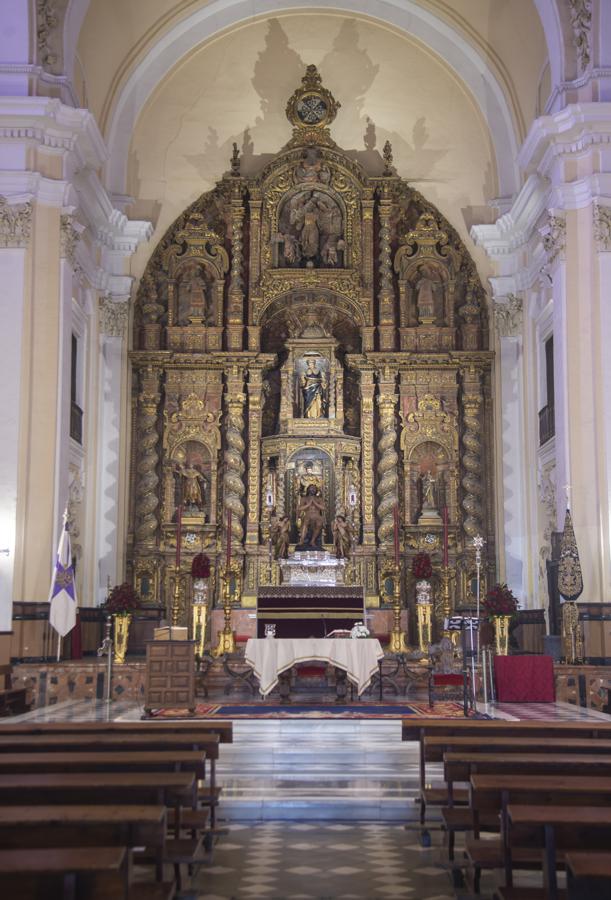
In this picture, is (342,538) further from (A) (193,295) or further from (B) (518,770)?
(B) (518,770)

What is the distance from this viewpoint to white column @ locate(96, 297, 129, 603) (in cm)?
2252

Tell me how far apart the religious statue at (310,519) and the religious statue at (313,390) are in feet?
6.42

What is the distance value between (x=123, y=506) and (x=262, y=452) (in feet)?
10.6

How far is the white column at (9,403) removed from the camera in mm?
Result: 16953

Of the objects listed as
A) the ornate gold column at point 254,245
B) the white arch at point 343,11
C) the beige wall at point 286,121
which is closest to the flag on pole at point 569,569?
the beige wall at point 286,121

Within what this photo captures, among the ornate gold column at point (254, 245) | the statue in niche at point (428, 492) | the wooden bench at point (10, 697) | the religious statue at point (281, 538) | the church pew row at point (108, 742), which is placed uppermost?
the ornate gold column at point (254, 245)

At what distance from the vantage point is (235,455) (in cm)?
2350

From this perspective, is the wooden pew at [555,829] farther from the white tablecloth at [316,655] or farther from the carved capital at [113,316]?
the carved capital at [113,316]

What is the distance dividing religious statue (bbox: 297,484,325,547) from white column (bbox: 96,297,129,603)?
3.84 m

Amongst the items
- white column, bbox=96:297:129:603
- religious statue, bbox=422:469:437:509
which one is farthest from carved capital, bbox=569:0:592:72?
white column, bbox=96:297:129:603

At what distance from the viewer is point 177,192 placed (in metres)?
24.6

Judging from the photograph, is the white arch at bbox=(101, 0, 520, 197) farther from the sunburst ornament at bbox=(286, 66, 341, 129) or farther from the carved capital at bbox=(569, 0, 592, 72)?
the carved capital at bbox=(569, 0, 592, 72)

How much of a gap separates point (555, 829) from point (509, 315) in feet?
61.4

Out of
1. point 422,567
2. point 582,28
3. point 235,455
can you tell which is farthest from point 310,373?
point 582,28
